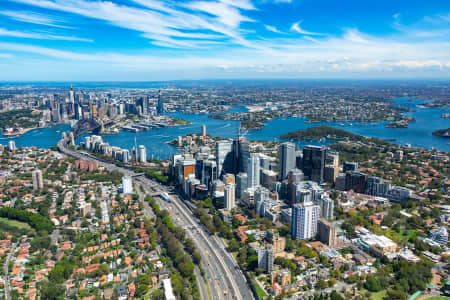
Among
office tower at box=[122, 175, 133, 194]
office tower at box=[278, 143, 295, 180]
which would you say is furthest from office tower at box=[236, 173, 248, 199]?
office tower at box=[122, 175, 133, 194]

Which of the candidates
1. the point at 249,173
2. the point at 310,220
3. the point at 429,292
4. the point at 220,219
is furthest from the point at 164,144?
the point at 429,292

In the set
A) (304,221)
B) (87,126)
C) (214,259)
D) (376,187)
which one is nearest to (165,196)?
(214,259)

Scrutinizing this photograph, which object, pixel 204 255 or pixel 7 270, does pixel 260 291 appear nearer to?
pixel 204 255

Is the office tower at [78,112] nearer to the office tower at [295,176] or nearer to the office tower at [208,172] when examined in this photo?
the office tower at [208,172]

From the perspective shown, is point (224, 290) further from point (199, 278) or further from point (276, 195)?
point (276, 195)

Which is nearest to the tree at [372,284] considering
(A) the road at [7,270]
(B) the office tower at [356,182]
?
(B) the office tower at [356,182]

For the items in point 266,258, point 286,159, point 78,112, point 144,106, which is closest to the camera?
point 266,258

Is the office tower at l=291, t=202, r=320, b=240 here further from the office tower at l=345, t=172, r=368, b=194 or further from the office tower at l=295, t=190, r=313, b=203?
the office tower at l=345, t=172, r=368, b=194
